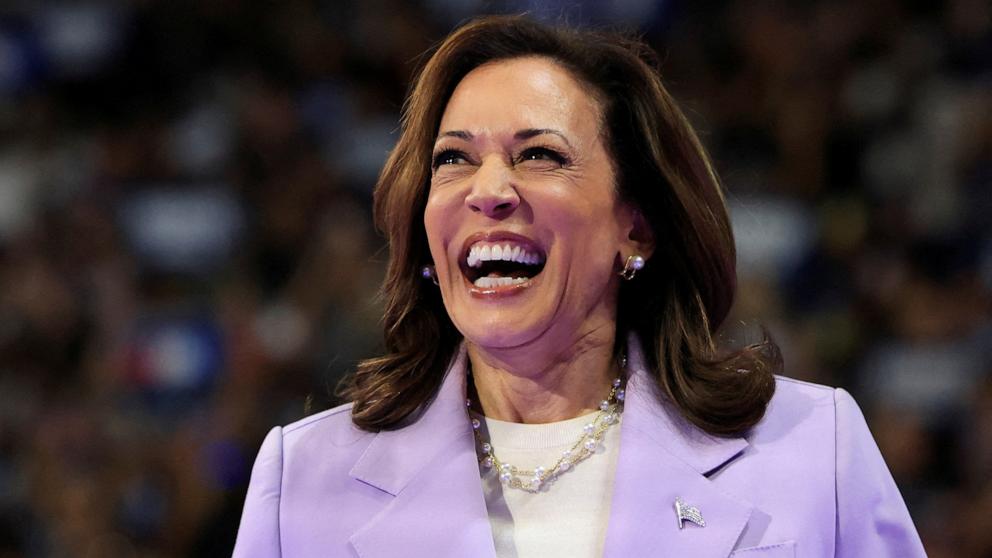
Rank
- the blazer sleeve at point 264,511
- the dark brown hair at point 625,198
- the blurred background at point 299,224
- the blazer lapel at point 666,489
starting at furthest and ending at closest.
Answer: the blurred background at point 299,224, the dark brown hair at point 625,198, the blazer sleeve at point 264,511, the blazer lapel at point 666,489

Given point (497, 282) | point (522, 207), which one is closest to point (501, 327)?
point (497, 282)

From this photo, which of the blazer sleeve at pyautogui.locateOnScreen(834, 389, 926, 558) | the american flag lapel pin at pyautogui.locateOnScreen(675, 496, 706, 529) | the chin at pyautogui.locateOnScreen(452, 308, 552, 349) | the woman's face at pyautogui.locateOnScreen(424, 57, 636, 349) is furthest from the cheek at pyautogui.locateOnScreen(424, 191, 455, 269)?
the blazer sleeve at pyautogui.locateOnScreen(834, 389, 926, 558)

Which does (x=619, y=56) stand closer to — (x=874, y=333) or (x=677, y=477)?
(x=677, y=477)

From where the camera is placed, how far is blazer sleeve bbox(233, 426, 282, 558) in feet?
6.20

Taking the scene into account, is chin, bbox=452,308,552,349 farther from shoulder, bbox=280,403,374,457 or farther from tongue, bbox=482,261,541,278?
shoulder, bbox=280,403,374,457

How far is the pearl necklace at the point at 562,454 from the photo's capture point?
6.34 ft

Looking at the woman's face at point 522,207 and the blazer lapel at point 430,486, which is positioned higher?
the woman's face at point 522,207

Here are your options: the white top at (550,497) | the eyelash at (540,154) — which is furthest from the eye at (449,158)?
the white top at (550,497)

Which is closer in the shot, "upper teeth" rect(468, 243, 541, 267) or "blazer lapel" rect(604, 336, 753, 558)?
"blazer lapel" rect(604, 336, 753, 558)

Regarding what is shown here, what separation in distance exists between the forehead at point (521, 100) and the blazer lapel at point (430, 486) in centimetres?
41

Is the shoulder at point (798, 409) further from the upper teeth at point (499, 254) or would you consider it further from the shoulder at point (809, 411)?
the upper teeth at point (499, 254)

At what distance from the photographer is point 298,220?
414 centimetres

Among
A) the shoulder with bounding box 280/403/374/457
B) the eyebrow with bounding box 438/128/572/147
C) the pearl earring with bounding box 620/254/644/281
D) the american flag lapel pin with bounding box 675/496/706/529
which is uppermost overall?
the eyebrow with bounding box 438/128/572/147

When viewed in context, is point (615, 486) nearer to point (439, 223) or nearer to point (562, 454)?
point (562, 454)
